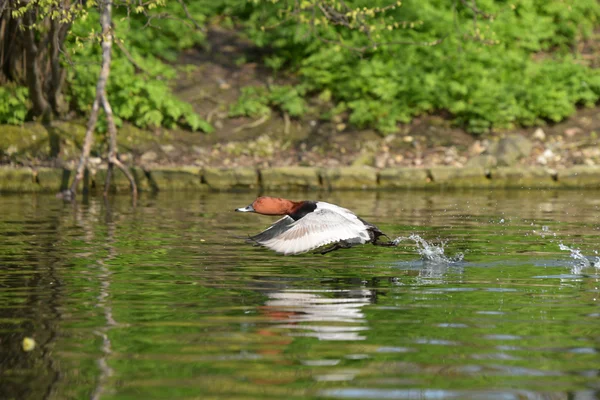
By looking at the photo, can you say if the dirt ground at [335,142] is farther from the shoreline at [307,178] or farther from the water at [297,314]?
the water at [297,314]

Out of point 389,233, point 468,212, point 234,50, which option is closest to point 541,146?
point 468,212

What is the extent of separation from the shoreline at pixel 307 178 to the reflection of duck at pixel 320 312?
32.6ft

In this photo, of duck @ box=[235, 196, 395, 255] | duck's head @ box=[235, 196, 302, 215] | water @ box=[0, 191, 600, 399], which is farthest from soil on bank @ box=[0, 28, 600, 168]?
duck's head @ box=[235, 196, 302, 215]

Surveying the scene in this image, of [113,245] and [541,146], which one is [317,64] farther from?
[113,245]

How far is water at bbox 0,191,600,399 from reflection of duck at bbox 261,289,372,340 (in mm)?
15

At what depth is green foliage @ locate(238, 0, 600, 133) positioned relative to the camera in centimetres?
1953

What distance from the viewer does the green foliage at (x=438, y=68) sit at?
19531 millimetres

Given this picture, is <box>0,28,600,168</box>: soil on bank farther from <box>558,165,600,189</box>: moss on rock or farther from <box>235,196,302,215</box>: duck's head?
<box>235,196,302,215</box>: duck's head

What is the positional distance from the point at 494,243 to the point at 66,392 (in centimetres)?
681

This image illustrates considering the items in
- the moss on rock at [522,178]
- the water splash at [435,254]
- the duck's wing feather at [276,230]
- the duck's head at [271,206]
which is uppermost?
the moss on rock at [522,178]

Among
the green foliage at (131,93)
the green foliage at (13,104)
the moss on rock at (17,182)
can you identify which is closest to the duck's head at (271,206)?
the moss on rock at (17,182)

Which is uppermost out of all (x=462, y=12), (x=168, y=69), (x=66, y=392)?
(x=462, y=12)

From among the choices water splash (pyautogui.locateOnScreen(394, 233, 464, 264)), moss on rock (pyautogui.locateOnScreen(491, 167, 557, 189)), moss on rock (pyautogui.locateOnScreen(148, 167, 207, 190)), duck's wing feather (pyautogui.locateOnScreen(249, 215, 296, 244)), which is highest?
moss on rock (pyautogui.locateOnScreen(491, 167, 557, 189))

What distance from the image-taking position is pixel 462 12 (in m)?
21.4
